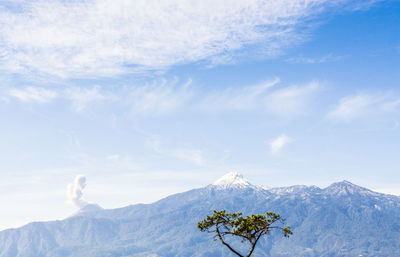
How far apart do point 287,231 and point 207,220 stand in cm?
921

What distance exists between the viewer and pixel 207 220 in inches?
1875

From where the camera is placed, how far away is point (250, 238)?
46656 mm

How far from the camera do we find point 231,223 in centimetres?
4628

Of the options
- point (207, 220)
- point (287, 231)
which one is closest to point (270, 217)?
point (287, 231)

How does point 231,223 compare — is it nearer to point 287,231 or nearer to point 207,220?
point 207,220

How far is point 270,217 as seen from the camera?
4734 centimetres

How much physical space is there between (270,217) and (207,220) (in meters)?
7.36

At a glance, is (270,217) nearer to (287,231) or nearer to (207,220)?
(287,231)

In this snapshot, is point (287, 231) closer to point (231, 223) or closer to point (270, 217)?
point (270, 217)

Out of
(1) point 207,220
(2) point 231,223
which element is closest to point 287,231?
(2) point 231,223

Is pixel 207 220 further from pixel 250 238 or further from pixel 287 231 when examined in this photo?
pixel 287 231

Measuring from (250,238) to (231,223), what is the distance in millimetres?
2884

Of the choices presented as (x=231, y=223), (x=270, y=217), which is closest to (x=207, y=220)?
(x=231, y=223)

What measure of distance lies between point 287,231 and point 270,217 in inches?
102
